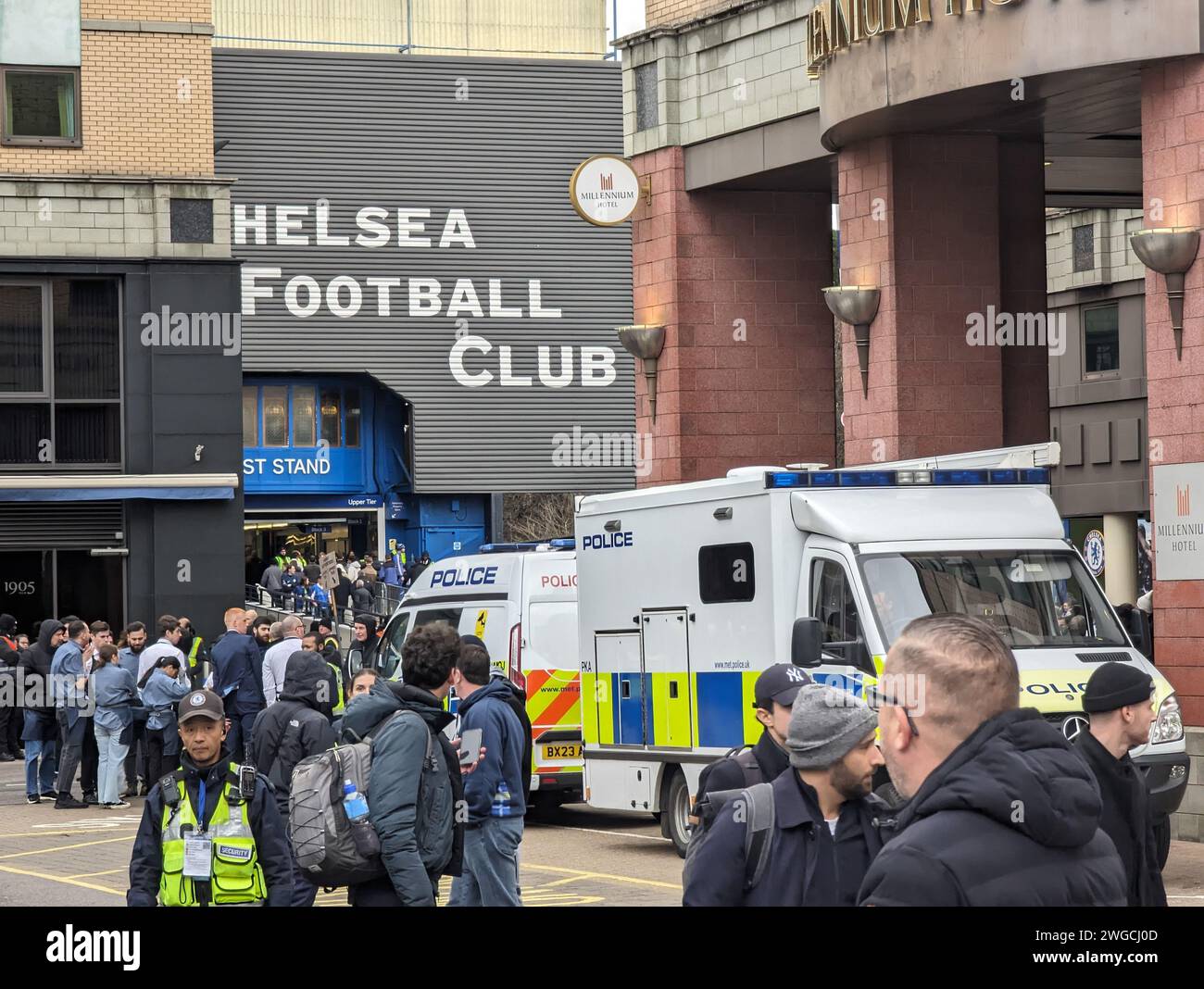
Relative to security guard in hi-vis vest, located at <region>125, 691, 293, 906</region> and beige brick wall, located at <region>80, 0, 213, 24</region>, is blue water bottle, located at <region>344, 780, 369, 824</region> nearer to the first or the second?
security guard in hi-vis vest, located at <region>125, 691, 293, 906</region>

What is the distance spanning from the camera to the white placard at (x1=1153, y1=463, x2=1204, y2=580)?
16.2 m

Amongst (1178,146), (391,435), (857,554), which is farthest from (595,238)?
(857,554)

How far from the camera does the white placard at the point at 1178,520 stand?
53.2ft

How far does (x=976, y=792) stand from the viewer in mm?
3561

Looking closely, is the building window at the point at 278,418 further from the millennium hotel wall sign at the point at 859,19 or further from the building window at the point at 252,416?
the millennium hotel wall sign at the point at 859,19

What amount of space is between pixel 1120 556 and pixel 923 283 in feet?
48.3

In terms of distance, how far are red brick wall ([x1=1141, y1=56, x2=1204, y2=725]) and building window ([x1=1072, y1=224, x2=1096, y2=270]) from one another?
51.3 feet

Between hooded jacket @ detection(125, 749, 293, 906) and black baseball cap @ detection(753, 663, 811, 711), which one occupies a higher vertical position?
black baseball cap @ detection(753, 663, 811, 711)

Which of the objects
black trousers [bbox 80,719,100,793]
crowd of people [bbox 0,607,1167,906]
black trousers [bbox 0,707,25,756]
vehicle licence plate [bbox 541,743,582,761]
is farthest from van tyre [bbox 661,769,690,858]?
black trousers [bbox 0,707,25,756]

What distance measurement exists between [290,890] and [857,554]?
7.33m

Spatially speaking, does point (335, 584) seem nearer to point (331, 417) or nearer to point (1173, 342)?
point (331, 417)

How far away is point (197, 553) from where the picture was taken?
31766 millimetres

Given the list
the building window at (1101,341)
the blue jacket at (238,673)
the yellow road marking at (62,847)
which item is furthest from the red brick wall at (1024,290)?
the building window at (1101,341)
